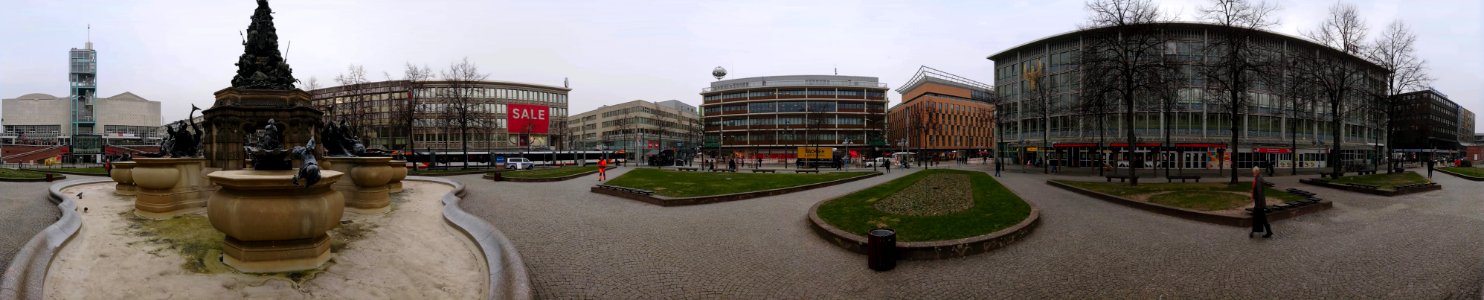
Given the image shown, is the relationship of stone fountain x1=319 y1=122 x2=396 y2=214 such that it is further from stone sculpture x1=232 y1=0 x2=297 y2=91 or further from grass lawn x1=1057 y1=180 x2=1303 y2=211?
grass lawn x1=1057 y1=180 x2=1303 y2=211

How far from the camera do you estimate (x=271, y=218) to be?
243 inches

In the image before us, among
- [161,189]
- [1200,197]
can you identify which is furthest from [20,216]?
[1200,197]

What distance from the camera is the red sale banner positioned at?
4477 cm

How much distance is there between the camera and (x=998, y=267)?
292 inches

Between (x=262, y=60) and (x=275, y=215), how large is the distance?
622 inches

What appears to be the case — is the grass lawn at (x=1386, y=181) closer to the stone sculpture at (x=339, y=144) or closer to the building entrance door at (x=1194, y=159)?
the building entrance door at (x=1194, y=159)

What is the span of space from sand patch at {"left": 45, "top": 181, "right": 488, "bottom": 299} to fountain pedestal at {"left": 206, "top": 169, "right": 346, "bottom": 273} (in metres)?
0.22

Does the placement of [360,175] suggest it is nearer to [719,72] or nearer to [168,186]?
[168,186]

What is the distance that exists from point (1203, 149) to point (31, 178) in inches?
2844

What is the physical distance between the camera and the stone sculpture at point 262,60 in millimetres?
16766

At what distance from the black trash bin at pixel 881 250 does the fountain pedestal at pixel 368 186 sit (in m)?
12.5

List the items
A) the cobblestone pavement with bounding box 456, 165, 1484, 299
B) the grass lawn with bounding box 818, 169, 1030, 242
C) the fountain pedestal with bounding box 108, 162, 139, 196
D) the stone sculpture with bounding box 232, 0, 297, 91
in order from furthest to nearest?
1. the stone sculpture with bounding box 232, 0, 297, 91
2. the fountain pedestal with bounding box 108, 162, 139, 196
3. the grass lawn with bounding box 818, 169, 1030, 242
4. the cobblestone pavement with bounding box 456, 165, 1484, 299

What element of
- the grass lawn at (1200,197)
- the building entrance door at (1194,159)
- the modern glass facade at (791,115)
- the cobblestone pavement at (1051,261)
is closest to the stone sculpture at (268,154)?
the cobblestone pavement at (1051,261)

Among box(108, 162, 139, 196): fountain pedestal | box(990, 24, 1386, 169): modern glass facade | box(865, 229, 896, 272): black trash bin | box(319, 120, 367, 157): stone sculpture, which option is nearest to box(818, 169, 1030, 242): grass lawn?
box(865, 229, 896, 272): black trash bin
